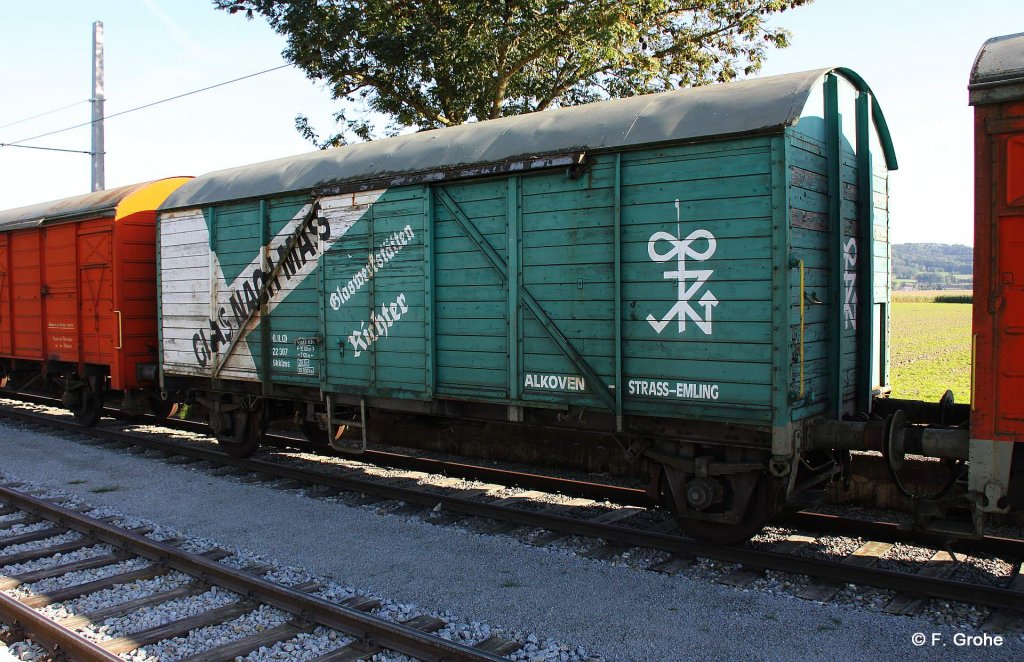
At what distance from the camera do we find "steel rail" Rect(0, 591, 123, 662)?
4266 mm

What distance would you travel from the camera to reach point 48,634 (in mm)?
4574

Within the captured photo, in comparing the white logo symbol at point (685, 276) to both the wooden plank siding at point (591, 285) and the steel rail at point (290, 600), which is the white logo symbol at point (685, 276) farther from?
the steel rail at point (290, 600)

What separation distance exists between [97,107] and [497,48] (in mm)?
10056

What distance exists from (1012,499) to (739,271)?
2264 millimetres

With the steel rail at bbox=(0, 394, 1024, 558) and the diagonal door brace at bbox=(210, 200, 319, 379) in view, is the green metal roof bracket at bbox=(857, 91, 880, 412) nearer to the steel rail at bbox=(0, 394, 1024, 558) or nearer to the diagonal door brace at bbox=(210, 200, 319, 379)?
the steel rail at bbox=(0, 394, 1024, 558)

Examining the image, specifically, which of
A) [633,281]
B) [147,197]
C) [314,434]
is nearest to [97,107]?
[147,197]

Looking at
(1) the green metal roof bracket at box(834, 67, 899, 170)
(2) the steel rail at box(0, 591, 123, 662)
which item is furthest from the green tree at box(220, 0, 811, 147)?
(2) the steel rail at box(0, 591, 123, 662)

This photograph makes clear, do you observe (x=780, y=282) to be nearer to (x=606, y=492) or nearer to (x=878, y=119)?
(x=878, y=119)

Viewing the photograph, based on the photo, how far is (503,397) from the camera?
6.89 m

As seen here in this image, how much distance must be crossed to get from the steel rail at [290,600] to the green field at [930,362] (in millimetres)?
8172

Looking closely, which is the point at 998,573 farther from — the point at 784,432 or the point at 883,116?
the point at 883,116

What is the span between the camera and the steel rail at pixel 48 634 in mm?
4266

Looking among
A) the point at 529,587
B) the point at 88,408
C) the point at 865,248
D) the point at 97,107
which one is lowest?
the point at 529,587

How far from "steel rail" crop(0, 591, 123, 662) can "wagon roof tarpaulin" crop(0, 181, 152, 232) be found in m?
7.72
